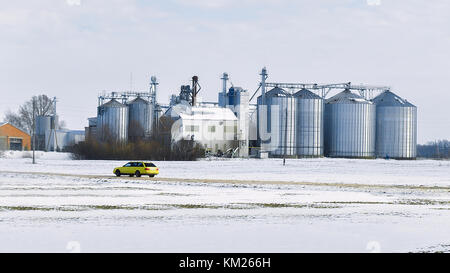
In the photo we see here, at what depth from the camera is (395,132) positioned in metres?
117

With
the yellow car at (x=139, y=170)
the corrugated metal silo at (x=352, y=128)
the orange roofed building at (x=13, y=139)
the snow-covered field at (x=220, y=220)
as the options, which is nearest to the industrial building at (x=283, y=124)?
the corrugated metal silo at (x=352, y=128)

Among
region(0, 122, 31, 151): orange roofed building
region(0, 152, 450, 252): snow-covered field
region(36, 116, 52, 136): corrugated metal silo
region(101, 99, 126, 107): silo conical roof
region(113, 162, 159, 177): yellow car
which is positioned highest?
region(101, 99, 126, 107): silo conical roof

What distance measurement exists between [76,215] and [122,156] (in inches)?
3322

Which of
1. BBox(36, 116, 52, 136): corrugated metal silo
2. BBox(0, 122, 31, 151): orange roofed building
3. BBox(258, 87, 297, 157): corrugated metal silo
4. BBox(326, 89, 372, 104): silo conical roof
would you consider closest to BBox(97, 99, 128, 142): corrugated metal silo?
BBox(258, 87, 297, 157): corrugated metal silo

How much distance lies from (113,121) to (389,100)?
48514 mm

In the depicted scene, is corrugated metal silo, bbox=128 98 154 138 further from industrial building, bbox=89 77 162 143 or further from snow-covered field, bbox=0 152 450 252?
snow-covered field, bbox=0 152 450 252

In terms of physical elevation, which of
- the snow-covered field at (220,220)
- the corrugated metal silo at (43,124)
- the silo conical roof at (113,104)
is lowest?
the snow-covered field at (220,220)

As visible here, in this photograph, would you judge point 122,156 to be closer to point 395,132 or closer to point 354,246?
point 395,132

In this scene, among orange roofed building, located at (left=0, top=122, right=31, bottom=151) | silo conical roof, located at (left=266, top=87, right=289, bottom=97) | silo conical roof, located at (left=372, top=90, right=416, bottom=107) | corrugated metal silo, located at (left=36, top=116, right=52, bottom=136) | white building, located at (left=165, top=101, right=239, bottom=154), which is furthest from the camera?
corrugated metal silo, located at (left=36, top=116, right=52, bottom=136)

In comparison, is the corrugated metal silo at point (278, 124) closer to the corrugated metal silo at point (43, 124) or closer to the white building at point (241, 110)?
the white building at point (241, 110)

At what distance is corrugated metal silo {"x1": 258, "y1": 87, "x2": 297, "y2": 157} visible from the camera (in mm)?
112562

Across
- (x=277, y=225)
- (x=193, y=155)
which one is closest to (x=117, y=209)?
(x=277, y=225)

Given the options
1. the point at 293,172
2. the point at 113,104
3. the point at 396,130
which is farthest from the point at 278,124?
the point at 293,172

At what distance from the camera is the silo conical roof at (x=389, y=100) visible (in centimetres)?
11912
